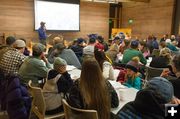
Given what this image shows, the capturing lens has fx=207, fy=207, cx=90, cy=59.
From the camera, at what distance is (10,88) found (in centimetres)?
257

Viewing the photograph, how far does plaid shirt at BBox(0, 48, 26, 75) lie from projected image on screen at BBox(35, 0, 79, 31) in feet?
27.0

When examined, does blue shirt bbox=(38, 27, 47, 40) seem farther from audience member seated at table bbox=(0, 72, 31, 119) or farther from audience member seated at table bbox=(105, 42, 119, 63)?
audience member seated at table bbox=(0, 72, 31, 119)

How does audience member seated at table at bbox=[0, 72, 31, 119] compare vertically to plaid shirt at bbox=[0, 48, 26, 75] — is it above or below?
below

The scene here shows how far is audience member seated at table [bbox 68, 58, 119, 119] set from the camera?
6.18 feet

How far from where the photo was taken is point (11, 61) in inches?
127

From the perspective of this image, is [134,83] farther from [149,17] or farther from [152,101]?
[149,17]

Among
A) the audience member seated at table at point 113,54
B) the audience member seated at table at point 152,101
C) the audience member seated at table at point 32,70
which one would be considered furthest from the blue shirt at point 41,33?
the audience member seated at table at point 152,101

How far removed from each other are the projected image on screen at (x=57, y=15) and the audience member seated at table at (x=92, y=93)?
9.84 meters

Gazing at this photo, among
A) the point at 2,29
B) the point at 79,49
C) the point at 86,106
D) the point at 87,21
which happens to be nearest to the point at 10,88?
A: the point at 86,106

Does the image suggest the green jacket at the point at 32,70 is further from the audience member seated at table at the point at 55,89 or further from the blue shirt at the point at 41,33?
the blue shirt at the point at 41,33

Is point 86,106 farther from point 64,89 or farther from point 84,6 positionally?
point 84,6

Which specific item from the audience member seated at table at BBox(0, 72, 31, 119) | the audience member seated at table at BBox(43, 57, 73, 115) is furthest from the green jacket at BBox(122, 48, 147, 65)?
the audience member seated at table at BBox(0, 72, 31, 119)

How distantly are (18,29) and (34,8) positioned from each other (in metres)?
1.39

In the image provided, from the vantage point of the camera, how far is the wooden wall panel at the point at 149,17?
Result: 39.5 feet
